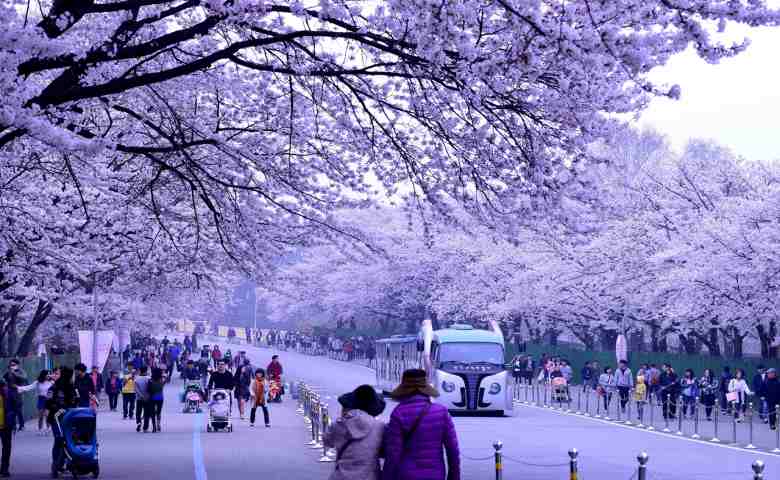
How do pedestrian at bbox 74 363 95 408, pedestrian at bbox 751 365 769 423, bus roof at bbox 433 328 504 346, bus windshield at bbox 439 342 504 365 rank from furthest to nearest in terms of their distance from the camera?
bus roof at bbox 433 328 504 346
bus windshield at bbox 439 342 504 365
pedestrian at bbox 751 365 769 423
pedestrian at bbox 74 363 95 408

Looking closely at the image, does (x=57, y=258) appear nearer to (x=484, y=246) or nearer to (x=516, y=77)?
(x=516, y=77)

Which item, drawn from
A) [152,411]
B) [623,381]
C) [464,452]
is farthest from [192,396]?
[464,452]

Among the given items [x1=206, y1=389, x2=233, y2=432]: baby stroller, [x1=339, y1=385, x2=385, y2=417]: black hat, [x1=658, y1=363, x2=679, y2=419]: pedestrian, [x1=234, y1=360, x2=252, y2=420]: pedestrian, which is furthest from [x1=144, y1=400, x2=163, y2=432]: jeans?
[x1=339, y1=385, x2=385, y2=417]: black hat

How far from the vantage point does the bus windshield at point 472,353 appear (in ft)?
132

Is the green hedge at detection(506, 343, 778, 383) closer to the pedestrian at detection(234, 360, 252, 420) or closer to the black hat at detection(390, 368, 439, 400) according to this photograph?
the pedestrian at detection(234, 360, 252, 420)

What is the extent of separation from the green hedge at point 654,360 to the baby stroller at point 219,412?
18.9 m

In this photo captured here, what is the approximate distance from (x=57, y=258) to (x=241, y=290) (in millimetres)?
152588

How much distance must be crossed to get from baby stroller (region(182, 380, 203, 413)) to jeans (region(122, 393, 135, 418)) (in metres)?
2.01

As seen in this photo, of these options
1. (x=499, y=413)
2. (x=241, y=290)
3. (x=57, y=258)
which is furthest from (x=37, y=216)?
(x=241, y=290)

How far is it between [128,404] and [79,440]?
20318mm

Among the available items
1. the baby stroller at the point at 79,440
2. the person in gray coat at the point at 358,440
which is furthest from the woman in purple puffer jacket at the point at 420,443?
the baby stroller at the point at 79,440

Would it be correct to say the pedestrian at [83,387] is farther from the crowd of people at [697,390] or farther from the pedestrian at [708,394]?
the pedestrian at [708,394]

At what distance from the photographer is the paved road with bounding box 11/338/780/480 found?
20.9 meters

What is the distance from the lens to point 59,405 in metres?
20.5
